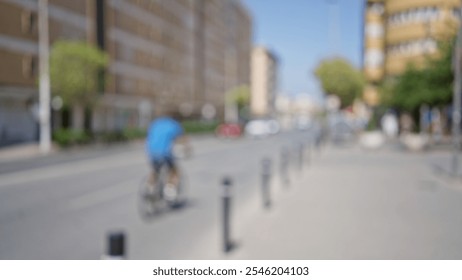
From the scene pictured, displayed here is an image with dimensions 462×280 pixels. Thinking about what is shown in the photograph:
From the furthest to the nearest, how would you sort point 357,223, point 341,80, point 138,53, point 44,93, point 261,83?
point 261,83
point 341,80
point 138,53
point 44,93
point 357,223

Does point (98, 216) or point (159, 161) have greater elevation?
point (159, 161)

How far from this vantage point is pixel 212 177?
42.5ft

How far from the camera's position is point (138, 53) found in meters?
22.5

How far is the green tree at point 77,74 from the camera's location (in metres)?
20.3

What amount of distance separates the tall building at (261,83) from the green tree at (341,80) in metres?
62.6

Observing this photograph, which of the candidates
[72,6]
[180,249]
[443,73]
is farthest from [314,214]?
[443,73]

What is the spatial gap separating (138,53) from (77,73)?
3.08 meters

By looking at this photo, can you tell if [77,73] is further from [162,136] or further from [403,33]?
[403,33]

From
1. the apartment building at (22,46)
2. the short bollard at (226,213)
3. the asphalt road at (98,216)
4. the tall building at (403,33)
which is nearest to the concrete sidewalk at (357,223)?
the short bollard at (226,213)

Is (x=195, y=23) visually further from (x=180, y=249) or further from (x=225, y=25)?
(x=180, y=249)

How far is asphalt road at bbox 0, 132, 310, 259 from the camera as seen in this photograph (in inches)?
204

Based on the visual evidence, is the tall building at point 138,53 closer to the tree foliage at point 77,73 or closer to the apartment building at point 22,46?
the apartment building at point 22,46

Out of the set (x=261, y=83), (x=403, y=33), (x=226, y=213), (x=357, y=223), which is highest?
(x=261, y=83)

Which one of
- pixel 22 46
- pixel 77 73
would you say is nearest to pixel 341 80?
pixel 77 73
